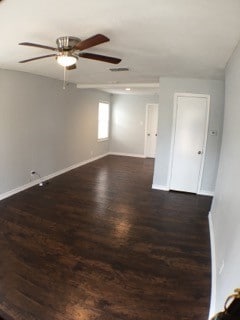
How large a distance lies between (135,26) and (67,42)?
720 millimetres

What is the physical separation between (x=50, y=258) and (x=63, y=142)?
3920 mm

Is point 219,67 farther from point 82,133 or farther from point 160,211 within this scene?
point 82,133

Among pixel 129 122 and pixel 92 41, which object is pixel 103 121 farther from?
pixel 92 41

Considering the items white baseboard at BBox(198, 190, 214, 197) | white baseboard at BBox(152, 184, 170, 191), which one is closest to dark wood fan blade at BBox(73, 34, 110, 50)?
white baseboard at BBox(152, 184, 170, 191)

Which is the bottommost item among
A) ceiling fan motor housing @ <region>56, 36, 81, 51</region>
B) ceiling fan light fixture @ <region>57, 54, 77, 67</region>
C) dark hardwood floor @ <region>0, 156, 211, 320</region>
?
dark hardwood floor @ <region>0, 156, 211, 320</region>

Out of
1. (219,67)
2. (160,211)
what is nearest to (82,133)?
(160,211)

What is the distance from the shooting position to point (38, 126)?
512 centimetres

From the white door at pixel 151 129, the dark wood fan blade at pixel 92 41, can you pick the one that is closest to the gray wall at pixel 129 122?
the white door at pixel 151 129

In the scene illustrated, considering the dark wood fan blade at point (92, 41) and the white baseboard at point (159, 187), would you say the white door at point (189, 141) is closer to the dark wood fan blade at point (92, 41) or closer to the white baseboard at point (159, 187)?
the white baseboard at point (159, 187)

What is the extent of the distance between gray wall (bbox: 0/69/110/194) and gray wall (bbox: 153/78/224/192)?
259cm

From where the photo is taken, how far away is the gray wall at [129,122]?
8.66m

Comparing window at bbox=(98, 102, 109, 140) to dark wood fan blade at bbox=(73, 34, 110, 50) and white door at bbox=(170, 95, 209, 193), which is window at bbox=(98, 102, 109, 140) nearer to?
white door at bbox=(170, 95, 209, 193)

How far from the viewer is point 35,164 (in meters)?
5.16

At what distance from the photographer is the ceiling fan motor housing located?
2250 mm
